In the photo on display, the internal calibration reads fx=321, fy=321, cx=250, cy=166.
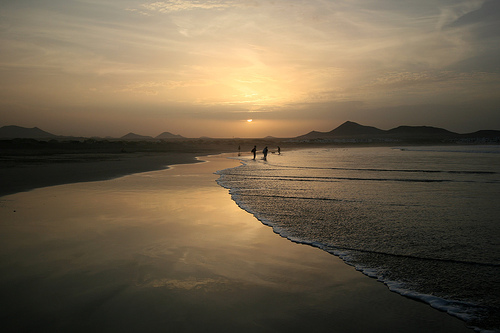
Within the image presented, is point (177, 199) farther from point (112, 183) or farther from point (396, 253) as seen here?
point (396, 253)

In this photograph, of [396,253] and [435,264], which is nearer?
[435,264]

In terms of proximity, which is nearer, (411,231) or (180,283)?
(180,283)

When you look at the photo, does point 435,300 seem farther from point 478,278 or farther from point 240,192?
point 240,192

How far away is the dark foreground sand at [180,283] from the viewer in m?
4.24

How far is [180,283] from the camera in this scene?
5383mm

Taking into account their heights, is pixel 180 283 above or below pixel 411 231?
below

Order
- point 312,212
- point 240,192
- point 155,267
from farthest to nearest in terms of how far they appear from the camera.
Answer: point 240,192, point 312,212, point 155,267

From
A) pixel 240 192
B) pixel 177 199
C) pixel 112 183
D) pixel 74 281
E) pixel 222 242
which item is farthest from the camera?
pixel 112 183

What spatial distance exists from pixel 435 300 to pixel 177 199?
9993 millimetres

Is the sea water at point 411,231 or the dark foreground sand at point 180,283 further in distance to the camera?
the sea water at point 411,231

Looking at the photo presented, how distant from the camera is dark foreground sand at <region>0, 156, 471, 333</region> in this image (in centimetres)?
424

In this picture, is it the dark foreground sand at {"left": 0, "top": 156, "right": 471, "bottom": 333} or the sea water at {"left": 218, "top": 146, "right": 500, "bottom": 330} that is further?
the sea water at {"left": 218, "top": 146, "right": 500, "bottom": 330}

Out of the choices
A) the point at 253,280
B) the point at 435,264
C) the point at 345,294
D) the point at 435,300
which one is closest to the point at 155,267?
the point at 253,280

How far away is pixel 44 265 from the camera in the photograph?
607 centimetres
